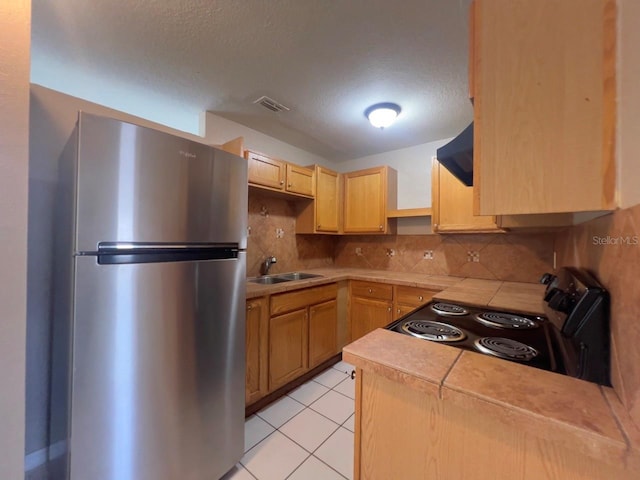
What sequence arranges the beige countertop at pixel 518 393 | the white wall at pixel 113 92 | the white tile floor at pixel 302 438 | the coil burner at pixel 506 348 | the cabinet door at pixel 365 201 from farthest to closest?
1. the cabinet door at pixel 365 201
2. the white wall at pixel 113 92
3. the white tile floor at pixel 302 438
4. the coil burner at pixel 506 348
5. the beige countertop at pixel 518 393

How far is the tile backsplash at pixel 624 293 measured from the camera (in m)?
0.44

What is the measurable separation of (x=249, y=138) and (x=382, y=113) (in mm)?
1234

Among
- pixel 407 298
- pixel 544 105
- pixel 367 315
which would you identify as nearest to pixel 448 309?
pixel 544 105

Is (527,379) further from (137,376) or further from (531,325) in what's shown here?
(137,376)

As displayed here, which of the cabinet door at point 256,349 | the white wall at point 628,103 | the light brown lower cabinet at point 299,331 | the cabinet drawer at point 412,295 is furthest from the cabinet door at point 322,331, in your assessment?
the white wall at point 628,103

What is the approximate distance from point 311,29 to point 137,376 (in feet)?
5.88

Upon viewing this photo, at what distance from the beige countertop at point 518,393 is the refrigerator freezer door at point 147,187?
891 millimetres

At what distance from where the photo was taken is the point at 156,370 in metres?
1.04

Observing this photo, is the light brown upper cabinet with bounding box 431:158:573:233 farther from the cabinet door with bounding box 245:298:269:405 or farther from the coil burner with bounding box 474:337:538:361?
the cabinet door with bounding box 245:298:269:405

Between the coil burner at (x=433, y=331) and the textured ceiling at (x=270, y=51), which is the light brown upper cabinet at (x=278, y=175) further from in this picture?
the coil burner at (x=433, y=331)

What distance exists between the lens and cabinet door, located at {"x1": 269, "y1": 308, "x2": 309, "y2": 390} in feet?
6.13

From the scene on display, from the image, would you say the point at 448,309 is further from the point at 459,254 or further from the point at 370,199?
the point at 370,199

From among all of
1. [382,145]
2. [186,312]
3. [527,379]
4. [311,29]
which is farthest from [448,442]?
[382,145]

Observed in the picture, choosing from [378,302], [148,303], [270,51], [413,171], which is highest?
[270,51]
